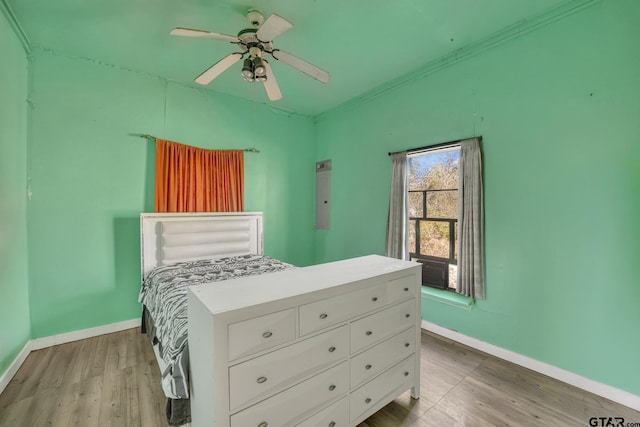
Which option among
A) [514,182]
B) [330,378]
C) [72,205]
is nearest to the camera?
[330,378]

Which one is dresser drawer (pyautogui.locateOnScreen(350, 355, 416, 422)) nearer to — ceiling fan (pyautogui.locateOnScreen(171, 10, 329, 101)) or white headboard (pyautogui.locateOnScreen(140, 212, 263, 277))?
ceiling fan (pyautogui.locateOnScreen(171, 10, 329, 101))

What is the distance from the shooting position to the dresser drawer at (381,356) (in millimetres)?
1580

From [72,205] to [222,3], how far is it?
2.58 meters

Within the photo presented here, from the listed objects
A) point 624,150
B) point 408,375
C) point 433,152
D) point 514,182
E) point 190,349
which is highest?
point 433,152

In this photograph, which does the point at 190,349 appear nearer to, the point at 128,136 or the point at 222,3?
the point at 222,3

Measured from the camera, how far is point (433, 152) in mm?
3035

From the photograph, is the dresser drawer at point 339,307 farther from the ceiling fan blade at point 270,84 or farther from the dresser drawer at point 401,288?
the ceiling fan blade at point 270,84

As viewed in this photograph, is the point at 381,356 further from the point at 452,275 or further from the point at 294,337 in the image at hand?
the point at 452,275

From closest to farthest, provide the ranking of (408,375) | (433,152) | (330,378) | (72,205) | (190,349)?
(190,349) < (330,378) < (408,375) < (72,205) < (433,152)

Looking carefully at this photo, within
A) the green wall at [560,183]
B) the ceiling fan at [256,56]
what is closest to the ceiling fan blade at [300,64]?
the ceiling fan at [256,56]

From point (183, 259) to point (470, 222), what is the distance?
326 centimetres

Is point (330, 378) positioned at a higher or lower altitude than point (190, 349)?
lower

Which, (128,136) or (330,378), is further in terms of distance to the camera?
(128,136)

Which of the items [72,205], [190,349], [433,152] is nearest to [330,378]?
[190,349]
